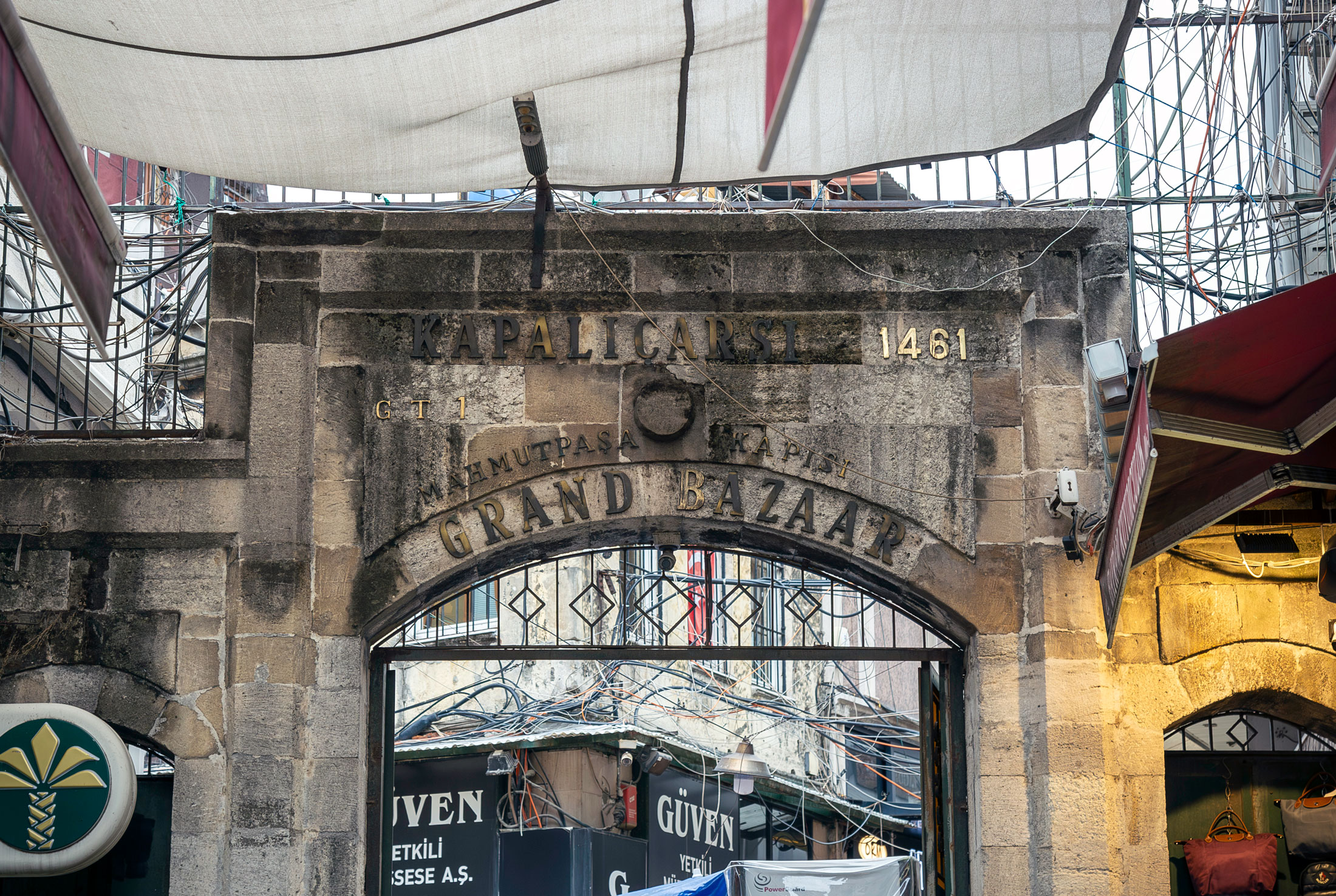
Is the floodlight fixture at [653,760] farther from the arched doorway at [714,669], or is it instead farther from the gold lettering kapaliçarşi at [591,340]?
the gold lettering kapaliçarşi at [591,340]

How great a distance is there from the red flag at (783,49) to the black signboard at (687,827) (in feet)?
38.1

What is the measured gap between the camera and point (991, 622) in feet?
24.7

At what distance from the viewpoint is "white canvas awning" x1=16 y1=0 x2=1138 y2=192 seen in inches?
234

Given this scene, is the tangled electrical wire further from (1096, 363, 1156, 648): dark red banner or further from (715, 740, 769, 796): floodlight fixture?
(1096, 363, 1156, 648): dark red banner

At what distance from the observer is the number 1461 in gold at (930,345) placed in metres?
7.80

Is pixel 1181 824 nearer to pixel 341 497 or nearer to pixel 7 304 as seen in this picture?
pixel 341 497

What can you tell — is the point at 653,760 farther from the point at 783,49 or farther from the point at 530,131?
the point at 783,49

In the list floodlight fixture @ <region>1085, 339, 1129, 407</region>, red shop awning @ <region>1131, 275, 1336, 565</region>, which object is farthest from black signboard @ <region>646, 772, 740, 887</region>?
red shop awning @ <region>1131, 275, 1336, 565</region>

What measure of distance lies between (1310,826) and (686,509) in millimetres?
3767

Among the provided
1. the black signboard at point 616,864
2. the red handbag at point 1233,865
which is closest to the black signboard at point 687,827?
the black signboard at point 616,864

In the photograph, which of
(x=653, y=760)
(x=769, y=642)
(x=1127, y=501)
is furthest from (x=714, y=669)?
(x=1127, y=501)

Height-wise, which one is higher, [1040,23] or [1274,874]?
[1040,23]

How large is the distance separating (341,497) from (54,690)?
1706mm

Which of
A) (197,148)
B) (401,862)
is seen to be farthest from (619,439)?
(401,862)
